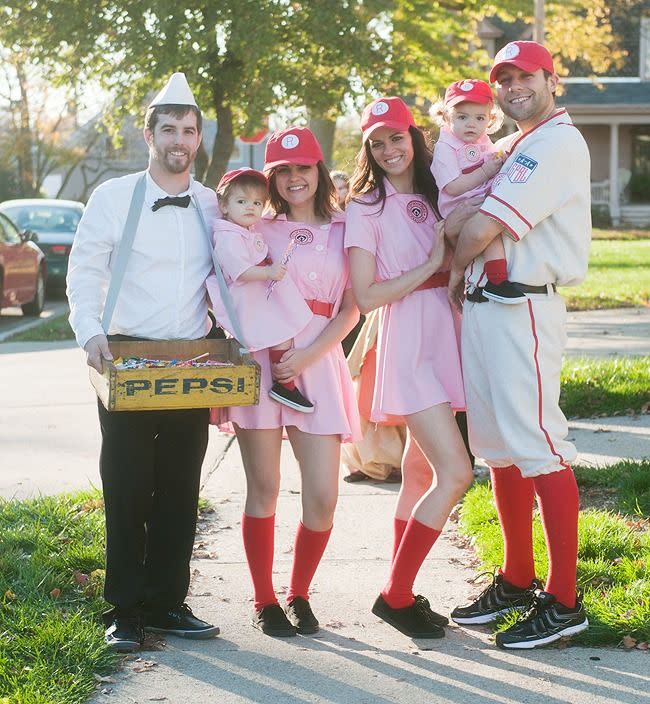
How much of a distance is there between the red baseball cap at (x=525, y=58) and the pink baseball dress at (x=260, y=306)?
1.08 metres

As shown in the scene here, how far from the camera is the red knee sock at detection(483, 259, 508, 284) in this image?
4566mm

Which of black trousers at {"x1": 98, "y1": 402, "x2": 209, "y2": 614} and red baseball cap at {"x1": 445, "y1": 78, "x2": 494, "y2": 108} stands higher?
red baseball cap at {"x1": 445, "y1": 78, "x2": 494, "y2": 108}

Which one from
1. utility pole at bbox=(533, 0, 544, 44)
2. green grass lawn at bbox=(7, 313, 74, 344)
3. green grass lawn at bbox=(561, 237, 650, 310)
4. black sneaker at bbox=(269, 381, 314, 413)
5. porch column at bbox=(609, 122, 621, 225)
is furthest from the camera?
porch column at bbox=(609, 122, 621, 225)

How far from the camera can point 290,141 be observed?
15.7 ft

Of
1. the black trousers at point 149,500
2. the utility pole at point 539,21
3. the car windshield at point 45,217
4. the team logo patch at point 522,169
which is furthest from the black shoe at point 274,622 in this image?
the car windshield at point 45,217

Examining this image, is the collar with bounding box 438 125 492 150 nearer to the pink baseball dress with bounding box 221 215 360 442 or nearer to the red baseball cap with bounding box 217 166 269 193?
the pink baseball dress with bounding box 221 215 360 442

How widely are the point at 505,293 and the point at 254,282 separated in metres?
0.96

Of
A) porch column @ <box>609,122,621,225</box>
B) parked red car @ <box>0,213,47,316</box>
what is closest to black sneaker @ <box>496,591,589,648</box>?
parked red car @ <box>0,213,47,316</box>

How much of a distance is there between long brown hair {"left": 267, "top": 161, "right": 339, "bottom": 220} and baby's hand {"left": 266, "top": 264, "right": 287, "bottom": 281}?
0.34 metres

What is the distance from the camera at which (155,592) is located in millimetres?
4836

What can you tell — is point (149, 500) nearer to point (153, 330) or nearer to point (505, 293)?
point (153, 330)

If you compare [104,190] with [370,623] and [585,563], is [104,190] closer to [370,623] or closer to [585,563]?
[370,623]

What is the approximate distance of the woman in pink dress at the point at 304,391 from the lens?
4785 mm

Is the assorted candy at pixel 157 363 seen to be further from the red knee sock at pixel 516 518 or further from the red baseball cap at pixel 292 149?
the red knee sock at pixel 516 518
